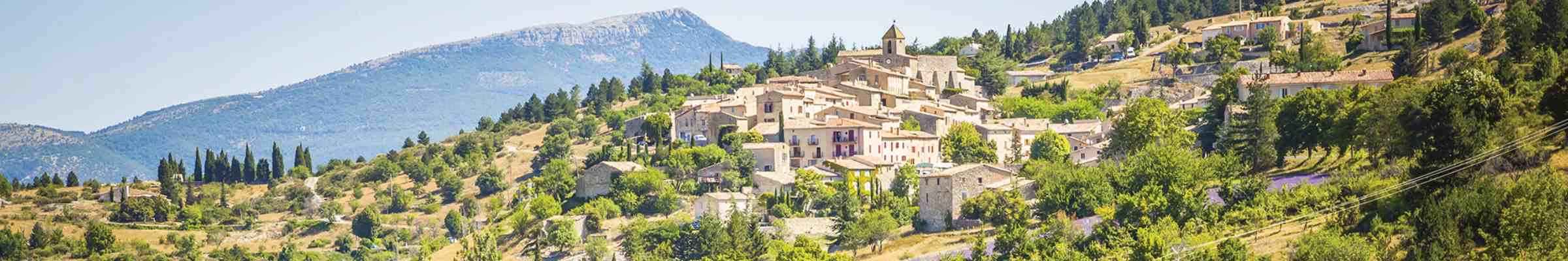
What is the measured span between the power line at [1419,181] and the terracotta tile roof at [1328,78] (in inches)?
1276

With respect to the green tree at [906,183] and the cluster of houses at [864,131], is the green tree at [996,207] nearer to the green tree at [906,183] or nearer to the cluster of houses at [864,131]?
the cluster of houses at [864,131]

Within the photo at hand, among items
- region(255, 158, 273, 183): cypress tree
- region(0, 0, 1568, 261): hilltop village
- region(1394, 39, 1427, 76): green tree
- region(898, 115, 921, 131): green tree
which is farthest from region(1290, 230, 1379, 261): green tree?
region(255, 158, 273, 183): cypress tree

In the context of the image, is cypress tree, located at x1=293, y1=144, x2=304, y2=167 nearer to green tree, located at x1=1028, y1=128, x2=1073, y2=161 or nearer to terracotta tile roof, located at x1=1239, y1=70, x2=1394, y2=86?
green tree, located at x1=1028, y1=128, x2=1073, y2=161

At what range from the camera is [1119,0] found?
16300 cm

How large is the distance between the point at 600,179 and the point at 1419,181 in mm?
38997

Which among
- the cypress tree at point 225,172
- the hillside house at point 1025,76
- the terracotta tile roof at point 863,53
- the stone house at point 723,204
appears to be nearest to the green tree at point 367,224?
the cypress tree at point 225,172

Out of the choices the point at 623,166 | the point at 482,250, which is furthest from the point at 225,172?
the point at 482,250

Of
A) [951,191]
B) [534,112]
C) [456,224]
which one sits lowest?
[456,224]

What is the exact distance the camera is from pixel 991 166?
7850cm

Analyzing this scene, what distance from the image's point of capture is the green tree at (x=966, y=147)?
9081 cm

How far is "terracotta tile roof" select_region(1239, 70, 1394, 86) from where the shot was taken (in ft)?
305

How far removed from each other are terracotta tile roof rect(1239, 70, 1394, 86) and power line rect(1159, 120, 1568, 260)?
106 ft

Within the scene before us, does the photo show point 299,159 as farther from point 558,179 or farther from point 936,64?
point 558,179

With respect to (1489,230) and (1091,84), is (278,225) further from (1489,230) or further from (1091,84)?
(1489,230)
